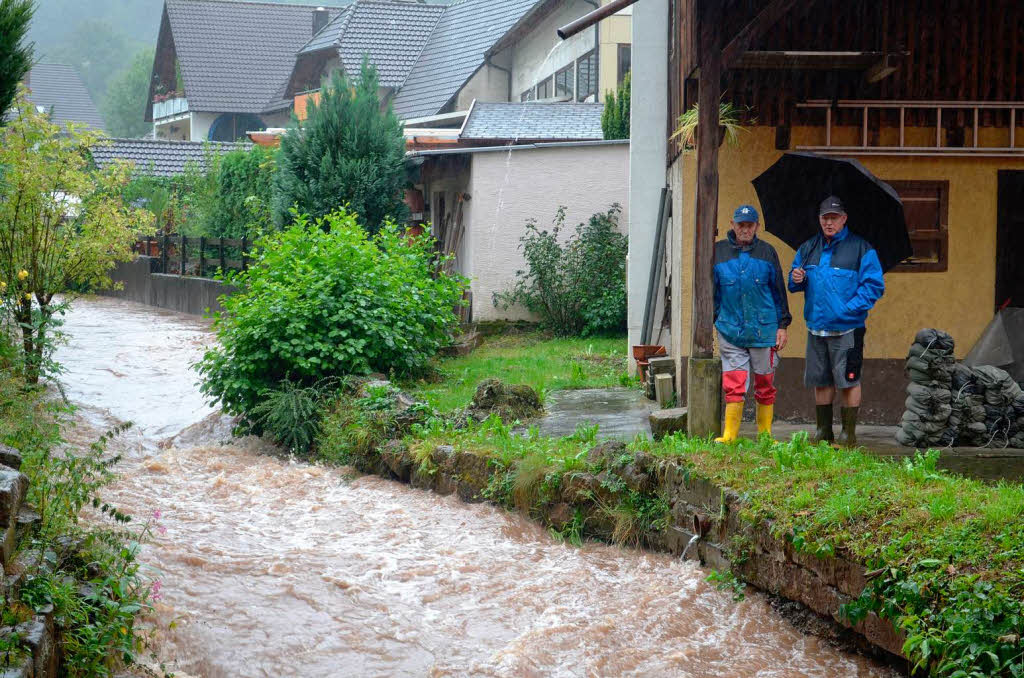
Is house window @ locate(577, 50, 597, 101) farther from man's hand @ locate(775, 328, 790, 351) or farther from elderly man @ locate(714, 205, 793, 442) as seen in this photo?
man's hand @ locate(775, 328, 790, 351)

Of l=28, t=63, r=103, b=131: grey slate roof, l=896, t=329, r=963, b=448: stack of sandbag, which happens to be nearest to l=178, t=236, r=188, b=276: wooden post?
l=896, t=329, r=963, b=448: stack of sandbag

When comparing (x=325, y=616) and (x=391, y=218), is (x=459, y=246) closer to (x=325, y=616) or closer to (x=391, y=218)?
(x=391, y=218)

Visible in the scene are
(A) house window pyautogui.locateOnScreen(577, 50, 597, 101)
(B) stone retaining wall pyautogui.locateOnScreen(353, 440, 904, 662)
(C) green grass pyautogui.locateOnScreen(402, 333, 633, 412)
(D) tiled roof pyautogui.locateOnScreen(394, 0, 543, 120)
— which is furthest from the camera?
(D) tiled roof pyautogui.locateOnScreen(394, 0, 543, 120)

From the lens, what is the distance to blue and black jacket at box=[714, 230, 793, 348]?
820 centimetres

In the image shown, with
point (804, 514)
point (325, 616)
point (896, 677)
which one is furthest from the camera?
point (325, 616)

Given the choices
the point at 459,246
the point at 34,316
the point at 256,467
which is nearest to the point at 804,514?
the point at 256,467

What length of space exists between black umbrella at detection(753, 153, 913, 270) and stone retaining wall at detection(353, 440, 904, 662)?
2.30 metres

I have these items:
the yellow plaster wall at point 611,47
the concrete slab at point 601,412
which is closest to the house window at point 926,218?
the concrete slab at point 601,412

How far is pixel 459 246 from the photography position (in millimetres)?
19703

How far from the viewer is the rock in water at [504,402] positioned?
10977mm

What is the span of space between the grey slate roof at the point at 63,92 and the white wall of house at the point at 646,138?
197 feet

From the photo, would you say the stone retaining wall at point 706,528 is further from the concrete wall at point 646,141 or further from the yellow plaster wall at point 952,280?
the concrete wall at point 646,141

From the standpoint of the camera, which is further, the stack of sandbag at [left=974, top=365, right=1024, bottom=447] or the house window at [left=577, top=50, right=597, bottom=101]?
the house window at [left=577, top=50, right=597, bottom=101]

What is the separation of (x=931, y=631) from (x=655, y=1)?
9.76 meters
